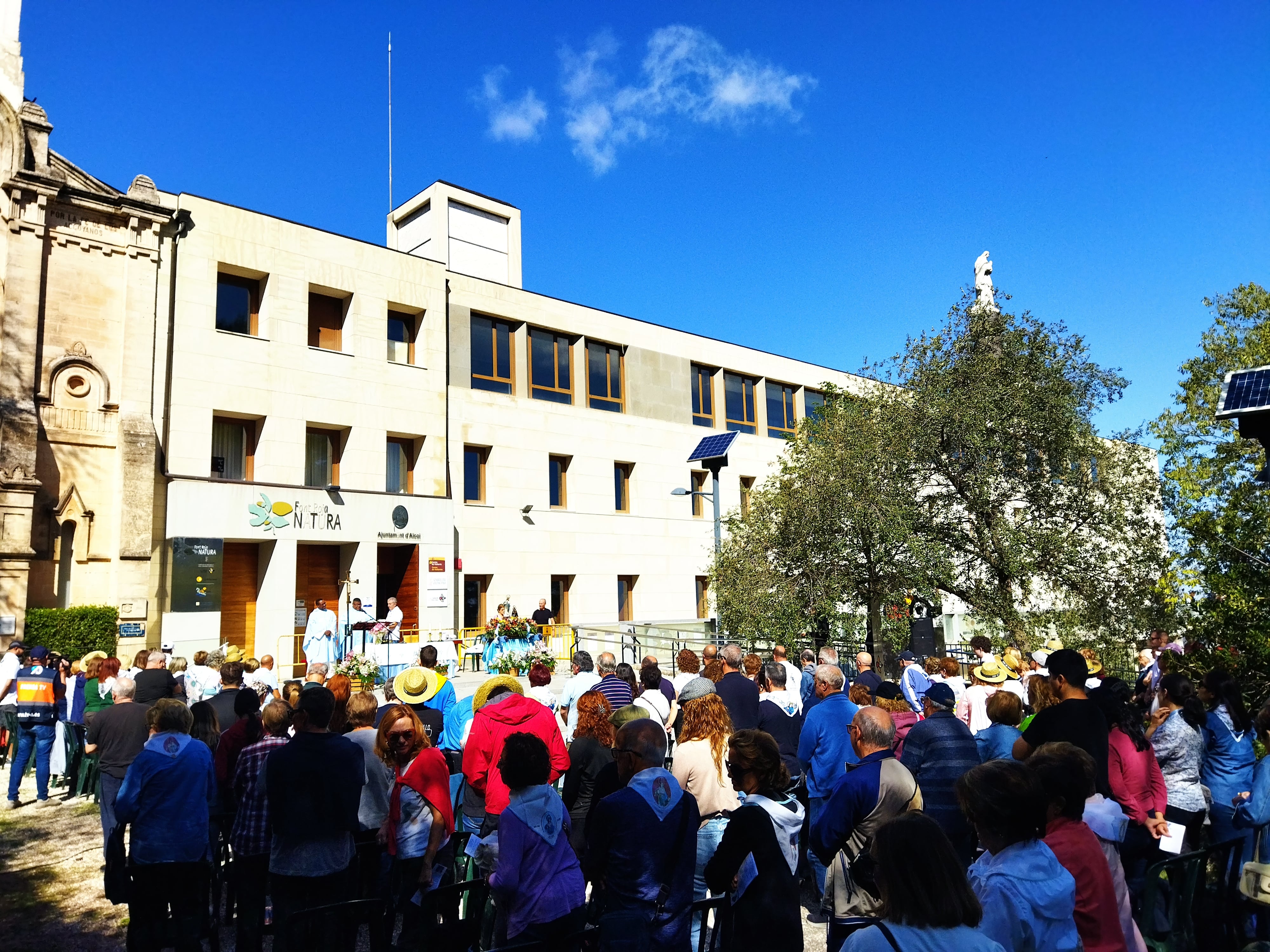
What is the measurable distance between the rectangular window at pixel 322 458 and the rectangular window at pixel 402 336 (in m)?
3.03

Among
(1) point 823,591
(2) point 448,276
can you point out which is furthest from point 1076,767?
(2) point 448,276

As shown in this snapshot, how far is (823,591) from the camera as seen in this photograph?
18.5 m

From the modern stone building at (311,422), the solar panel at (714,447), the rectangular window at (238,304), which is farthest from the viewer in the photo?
the rectangular window at (238,304)

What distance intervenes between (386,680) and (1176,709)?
51.0 ft

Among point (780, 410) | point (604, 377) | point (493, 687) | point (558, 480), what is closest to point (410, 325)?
point (558, 480)

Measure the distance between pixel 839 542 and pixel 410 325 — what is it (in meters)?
14.8

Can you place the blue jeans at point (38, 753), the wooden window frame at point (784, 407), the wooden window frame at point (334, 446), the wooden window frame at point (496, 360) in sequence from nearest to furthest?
the blue jeans at point (38, 753) → the wooden window frame at point (334, 446) → the wooden window frame at point (496, 360) → the wooden window frame at point (784, 407)

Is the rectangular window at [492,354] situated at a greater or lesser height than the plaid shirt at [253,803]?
greater

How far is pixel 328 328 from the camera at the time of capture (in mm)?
24234

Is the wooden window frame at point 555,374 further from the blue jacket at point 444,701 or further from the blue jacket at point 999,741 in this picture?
the blue jacket at point 999,741

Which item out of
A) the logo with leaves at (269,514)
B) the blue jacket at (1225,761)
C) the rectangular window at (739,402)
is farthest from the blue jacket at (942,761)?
the rectangular window at (739,402)

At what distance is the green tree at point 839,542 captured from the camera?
18078 mm

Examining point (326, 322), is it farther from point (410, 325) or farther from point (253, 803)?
point (253, 803)

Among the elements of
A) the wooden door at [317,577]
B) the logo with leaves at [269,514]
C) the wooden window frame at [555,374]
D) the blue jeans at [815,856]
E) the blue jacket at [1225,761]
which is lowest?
the blue jeans at [815,856]
